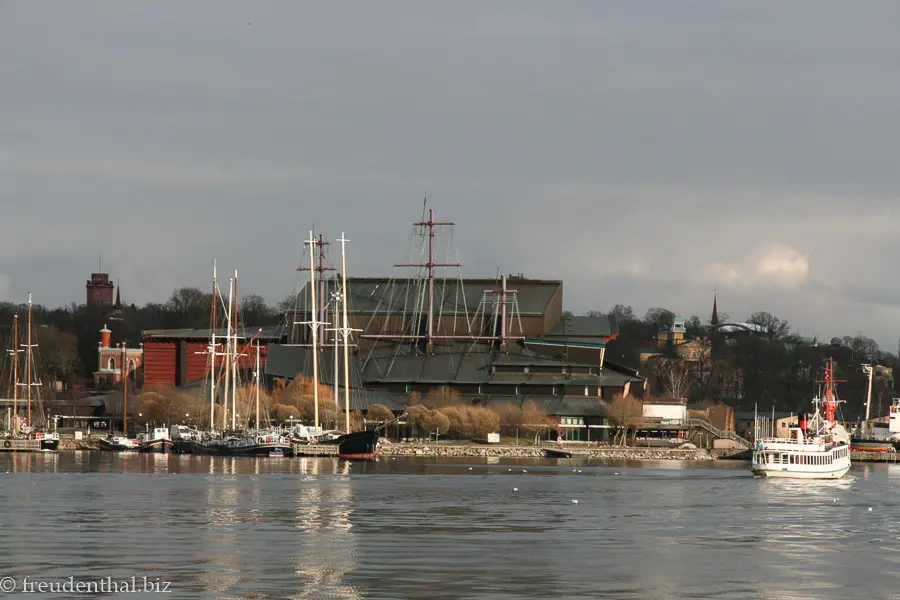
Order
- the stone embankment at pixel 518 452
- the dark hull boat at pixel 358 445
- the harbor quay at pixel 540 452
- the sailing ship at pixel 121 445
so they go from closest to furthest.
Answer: the dark hull boat at pixel 358 445, the sailing ship at pixel 121 445, the harbor quay at pixel 540 452, the stone embankment at pixel 518 452

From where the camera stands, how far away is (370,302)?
197875mm

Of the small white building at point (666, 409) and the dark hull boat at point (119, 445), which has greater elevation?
the small white building at point (666, 409)

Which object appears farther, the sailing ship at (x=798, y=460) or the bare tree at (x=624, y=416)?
the bare tree at (x=624, y=416)

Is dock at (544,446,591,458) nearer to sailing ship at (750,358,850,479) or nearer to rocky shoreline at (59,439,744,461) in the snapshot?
rocky shoreline at (59,439,744,461)

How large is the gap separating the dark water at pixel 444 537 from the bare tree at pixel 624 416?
263ft

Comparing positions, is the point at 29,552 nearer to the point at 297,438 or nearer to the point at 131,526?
the point at 131,526

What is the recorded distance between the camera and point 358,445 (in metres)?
126

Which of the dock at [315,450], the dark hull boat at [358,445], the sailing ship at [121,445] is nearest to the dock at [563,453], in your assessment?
the dock at [315,450]

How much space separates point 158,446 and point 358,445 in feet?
83.2

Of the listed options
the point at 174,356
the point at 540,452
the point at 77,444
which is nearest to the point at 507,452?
the point at 540,452

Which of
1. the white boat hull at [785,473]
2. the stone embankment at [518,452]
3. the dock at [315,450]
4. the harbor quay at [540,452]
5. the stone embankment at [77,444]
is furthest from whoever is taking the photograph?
the stone embankment at [518,452]

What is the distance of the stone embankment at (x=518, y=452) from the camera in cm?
14875

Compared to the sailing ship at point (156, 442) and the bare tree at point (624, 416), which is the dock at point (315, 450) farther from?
the bare tree at point (624, 416)

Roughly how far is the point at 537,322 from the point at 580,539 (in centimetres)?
14378
